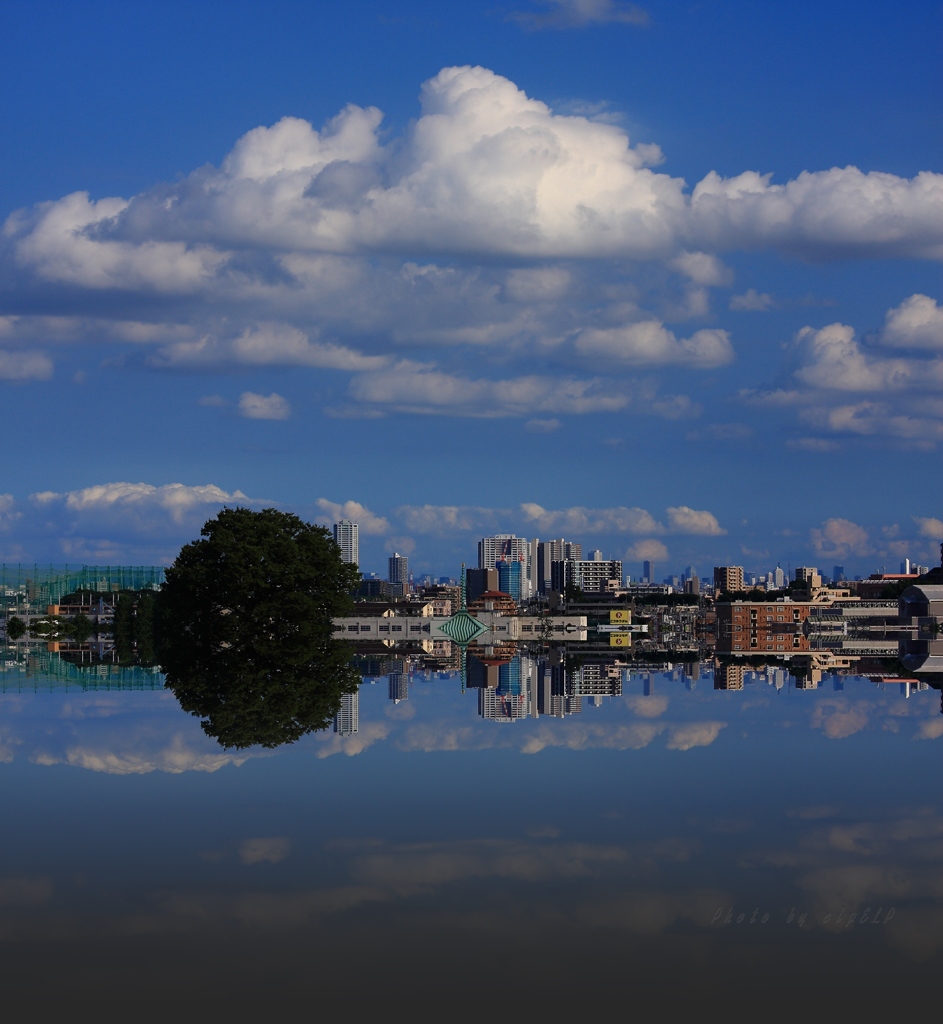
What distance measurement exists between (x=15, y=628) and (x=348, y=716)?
65015 millimetres

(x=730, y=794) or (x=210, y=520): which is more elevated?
(x=210, y=520)

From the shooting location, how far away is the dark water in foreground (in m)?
7.52

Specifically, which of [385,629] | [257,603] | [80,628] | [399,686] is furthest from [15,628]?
[399,686]

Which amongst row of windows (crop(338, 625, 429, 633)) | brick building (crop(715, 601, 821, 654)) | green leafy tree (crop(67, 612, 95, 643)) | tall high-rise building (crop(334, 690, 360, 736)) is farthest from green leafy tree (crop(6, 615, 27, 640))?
brick building (crop(715, 601, 821, 654))

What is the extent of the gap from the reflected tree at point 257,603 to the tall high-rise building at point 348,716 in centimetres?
349

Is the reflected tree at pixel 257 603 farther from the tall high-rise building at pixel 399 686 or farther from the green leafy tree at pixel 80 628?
the green leafy tree at pixel 80 628

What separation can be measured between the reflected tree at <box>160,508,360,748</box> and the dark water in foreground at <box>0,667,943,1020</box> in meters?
18.6

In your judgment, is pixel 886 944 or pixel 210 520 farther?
pixel 210 520

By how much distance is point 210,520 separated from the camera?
2594 inches

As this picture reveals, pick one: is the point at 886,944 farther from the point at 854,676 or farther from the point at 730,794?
the point at 854,676

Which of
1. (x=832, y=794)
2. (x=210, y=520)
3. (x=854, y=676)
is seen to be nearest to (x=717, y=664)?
(x=854, y=676)

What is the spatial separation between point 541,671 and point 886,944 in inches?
1460

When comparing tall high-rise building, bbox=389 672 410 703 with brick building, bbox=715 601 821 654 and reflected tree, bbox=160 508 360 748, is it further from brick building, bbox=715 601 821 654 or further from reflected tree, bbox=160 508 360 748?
brick building, bbox=715 601 821 654

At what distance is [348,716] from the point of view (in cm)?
2473
